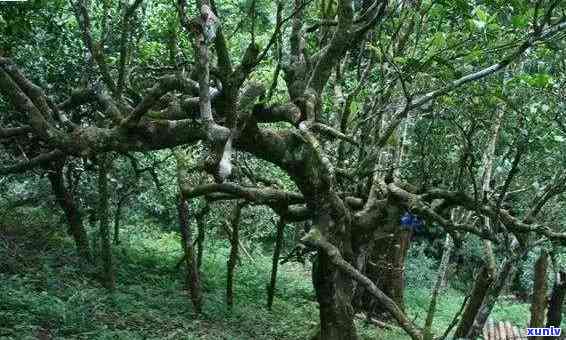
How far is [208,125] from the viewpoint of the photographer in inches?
195

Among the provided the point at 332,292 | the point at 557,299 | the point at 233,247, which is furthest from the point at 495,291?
the point at 233,247

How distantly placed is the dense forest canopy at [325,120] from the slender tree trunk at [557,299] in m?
0.03

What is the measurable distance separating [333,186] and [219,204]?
17.9 ft

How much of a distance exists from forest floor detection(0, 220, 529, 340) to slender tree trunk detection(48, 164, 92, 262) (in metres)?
0.24

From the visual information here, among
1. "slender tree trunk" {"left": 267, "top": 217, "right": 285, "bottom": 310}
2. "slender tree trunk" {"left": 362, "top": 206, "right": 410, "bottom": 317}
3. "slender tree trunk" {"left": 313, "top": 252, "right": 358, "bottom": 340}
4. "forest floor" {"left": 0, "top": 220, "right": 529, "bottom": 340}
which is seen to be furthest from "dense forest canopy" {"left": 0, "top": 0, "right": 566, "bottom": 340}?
"slender tree trunk" {"left": 362, "top": 206, "right": 410, "bottom": 317}

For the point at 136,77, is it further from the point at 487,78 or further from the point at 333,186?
the point at 487,78

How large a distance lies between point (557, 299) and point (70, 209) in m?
7.39

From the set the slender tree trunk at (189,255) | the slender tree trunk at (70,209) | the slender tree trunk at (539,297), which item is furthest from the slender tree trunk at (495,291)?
the slender tree trunk at (70,209)

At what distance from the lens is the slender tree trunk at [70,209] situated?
9.09 metres

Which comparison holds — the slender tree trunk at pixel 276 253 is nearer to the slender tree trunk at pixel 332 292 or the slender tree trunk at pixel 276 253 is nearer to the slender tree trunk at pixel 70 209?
the slender tree trunk at pixel 332 292

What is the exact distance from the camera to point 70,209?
365 inches

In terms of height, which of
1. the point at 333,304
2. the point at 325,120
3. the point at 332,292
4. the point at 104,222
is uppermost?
the point at 325,120

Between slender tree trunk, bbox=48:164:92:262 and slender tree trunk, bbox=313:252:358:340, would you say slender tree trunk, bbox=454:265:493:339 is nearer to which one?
slender tree trunk, bbox=313:252:358:340

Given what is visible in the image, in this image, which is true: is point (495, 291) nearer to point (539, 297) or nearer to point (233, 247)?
point (539, 297)
